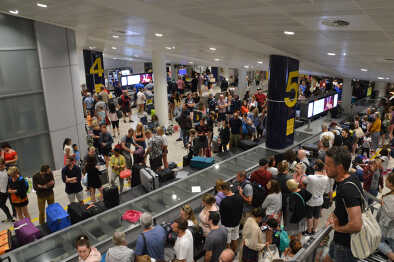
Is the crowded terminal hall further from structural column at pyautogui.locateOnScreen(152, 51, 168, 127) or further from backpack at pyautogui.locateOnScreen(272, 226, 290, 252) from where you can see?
structural column at pyautogui.locateOnScreen(152, 51, 168, 127)

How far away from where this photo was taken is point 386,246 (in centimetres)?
340

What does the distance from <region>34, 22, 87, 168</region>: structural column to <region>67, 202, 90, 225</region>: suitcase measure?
511cm

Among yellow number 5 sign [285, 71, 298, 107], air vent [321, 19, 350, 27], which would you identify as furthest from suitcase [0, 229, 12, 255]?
yellow number 5 sign [285, 71, 298, 107]

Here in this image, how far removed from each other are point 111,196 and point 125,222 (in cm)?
96

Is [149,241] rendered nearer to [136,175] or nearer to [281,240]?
[281,240]

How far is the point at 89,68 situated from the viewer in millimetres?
23750

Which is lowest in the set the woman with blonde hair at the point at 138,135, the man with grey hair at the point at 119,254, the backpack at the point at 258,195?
the backpack at the point at 258,195

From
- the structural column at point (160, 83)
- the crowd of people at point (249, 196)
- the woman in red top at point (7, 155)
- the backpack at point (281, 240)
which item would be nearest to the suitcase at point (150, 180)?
the crowd of people at point (249, 196)

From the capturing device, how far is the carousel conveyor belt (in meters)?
5.36

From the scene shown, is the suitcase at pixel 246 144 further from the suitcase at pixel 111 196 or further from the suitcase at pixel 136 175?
the suitcase at pixel 111 196

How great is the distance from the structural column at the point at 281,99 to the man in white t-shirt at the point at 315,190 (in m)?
4.98

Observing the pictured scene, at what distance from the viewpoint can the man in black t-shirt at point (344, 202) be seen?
8.96ft

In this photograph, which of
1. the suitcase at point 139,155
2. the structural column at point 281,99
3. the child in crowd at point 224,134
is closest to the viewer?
the suitcase at point 139,155

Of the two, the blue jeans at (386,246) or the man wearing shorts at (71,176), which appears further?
the man wearing shorts at (71,176)
